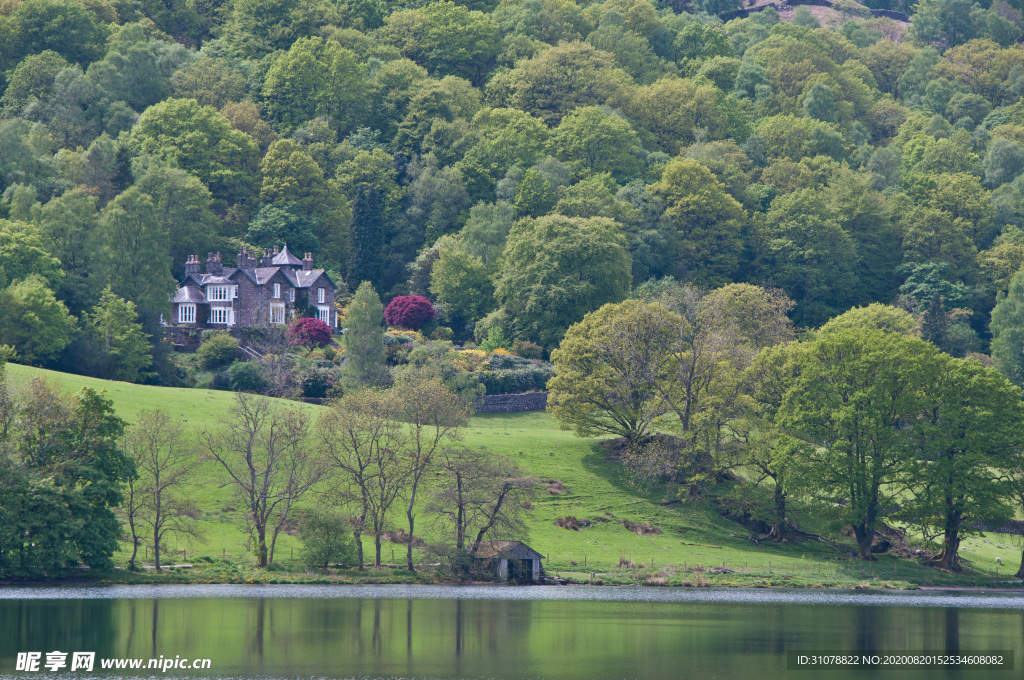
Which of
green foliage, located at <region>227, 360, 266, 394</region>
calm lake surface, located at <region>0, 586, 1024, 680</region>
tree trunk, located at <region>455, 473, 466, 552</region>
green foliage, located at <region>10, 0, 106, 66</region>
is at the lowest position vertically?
calm lake surface, located at <region>0, 586, 1024, 680</region>

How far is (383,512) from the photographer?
70125mm

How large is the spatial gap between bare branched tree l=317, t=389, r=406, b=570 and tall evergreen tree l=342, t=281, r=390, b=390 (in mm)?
24857

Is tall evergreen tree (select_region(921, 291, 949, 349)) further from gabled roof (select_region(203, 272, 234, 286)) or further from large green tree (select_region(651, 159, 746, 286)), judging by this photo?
gabled roof (select_region(203, 272, 234, 286))

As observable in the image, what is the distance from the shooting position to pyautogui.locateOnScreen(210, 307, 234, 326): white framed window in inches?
4828

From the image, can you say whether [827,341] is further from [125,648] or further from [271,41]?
[271,41]

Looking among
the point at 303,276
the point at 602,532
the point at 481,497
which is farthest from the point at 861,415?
the point at 303,276

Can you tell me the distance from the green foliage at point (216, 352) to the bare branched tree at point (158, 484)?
113 ft

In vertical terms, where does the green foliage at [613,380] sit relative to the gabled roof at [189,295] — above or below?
below

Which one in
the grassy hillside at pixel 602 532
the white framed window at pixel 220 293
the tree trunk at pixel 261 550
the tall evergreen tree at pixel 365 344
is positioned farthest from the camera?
the white framed window at pixel 220 293

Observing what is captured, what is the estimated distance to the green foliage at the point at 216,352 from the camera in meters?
108

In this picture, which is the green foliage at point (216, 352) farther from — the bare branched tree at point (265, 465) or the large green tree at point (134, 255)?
the bare branched tree at point (265, 465)

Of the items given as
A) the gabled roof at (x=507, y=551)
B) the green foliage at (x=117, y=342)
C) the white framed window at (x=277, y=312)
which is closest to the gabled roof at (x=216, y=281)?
the white framed window at (x=277, y=312)

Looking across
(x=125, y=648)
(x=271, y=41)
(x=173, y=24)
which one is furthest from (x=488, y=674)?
(x=173, y=24)

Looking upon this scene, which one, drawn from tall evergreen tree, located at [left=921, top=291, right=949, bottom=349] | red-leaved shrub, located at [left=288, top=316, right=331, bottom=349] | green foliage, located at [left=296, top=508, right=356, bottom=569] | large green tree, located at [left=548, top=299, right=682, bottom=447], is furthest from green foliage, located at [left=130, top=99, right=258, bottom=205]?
green foliage, located at [left=296, top=508, right=356, bottom=569]
